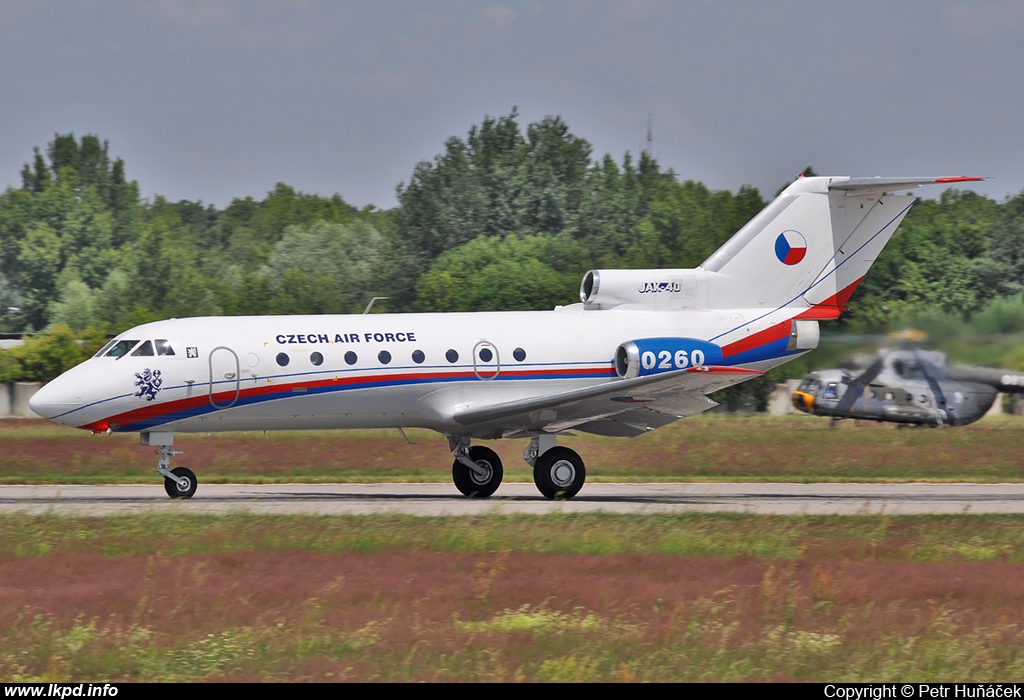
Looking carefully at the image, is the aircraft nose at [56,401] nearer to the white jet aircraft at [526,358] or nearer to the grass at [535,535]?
the white jet aircraft at [526,358]

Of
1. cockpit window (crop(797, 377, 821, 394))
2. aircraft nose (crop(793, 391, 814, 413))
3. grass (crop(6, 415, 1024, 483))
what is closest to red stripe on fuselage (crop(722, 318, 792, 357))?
grass (crop(6, 415, 1024, 483))

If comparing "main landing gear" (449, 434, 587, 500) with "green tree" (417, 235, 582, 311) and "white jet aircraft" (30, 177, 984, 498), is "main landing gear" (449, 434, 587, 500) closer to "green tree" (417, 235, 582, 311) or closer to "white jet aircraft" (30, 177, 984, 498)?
"white jet aircraft" (30, 177, 984, 498)

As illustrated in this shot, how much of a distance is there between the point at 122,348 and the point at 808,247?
44.0ft

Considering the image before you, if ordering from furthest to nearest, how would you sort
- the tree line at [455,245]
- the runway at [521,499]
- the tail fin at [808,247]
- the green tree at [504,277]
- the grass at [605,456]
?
the tree line at [455,245] → the green tree at [504,277] → the grass at [605,456] → the tail fin at [808,247] → the runway at [521,499]

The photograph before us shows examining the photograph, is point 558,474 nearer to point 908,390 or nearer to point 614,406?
point 614,406

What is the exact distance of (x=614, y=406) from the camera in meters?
23.6

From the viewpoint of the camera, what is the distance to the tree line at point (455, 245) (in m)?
63.1

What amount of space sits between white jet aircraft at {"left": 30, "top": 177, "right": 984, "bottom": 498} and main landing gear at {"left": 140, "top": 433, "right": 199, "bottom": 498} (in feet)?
0.12

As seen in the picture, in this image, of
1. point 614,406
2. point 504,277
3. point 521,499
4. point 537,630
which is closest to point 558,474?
point 521,499

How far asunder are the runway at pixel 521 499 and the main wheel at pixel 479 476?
0.33 metres

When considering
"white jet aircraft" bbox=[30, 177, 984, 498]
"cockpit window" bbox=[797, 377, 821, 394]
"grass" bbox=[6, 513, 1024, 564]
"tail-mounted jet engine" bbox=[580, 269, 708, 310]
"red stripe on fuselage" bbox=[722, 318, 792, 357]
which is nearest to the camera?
"grass" bbox=[6, 513, 1024, 564]

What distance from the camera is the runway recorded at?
2177 centimetres

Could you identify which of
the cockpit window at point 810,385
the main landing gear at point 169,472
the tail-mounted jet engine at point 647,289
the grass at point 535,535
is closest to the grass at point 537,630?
the grass at point 535,535

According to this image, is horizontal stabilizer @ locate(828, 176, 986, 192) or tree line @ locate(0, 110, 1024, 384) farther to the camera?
tree line @ locate(0, 110, 1024, 384)
